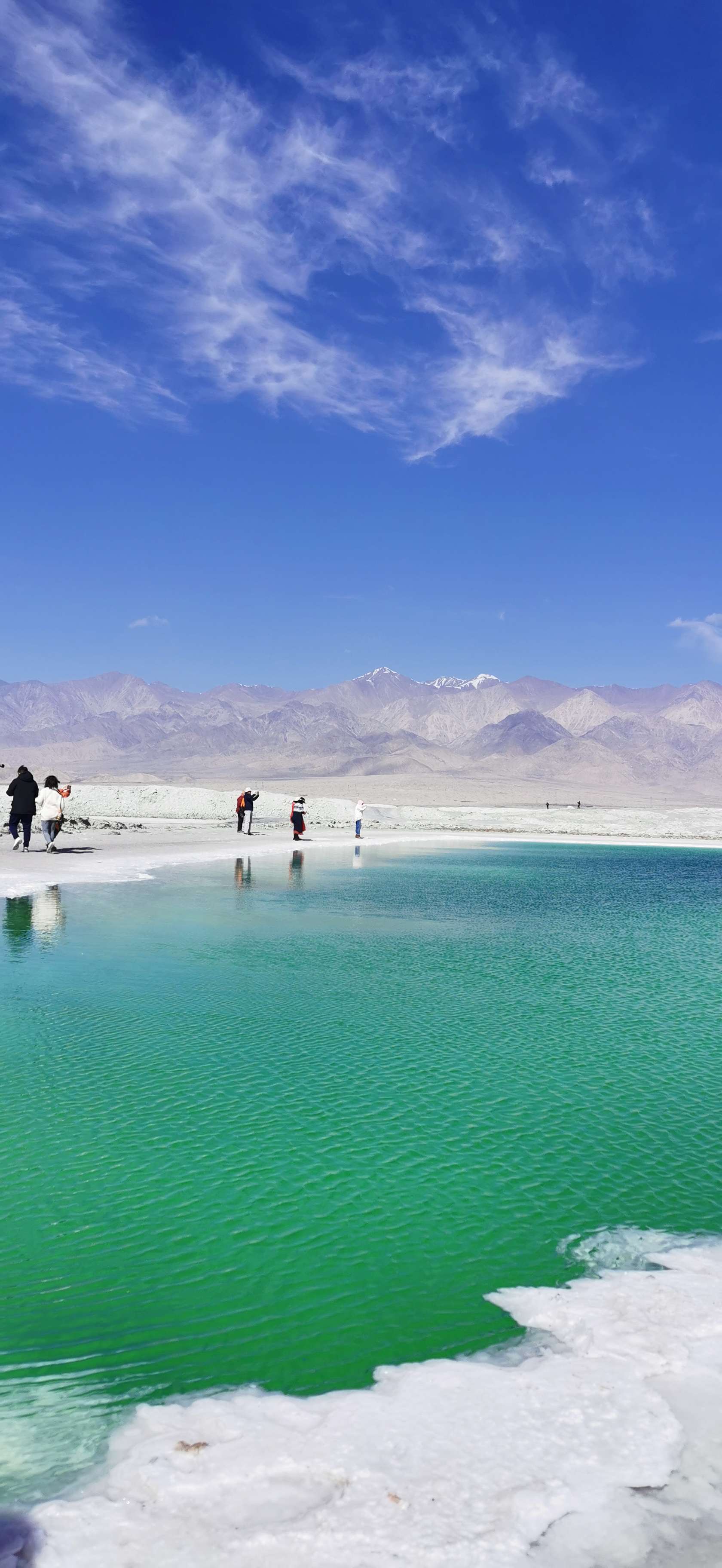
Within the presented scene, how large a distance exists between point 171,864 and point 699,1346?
84.0ft

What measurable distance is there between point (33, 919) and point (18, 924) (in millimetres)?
552

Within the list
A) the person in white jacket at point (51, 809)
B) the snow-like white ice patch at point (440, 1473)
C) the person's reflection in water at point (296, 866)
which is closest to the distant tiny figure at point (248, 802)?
the person's reflection in water at point (296, 866)

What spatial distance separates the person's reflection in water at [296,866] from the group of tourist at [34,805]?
23.3 ft

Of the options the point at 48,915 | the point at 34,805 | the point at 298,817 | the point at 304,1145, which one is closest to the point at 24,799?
the point at 34,805

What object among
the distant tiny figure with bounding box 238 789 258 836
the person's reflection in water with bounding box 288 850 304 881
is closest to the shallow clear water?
the person's reflection in water with bounding box 288 850 304 881

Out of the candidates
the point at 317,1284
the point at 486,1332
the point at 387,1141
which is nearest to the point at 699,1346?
the point at 486,1332

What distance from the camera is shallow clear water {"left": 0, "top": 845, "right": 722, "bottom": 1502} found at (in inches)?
204

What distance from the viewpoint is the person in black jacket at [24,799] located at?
2892 centimetres

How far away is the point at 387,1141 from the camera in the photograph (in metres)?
8.04

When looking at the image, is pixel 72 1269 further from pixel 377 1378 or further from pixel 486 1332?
pixel 486 1332

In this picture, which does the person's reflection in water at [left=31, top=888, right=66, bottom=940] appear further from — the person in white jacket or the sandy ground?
the person in white jacket

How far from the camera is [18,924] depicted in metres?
17.7

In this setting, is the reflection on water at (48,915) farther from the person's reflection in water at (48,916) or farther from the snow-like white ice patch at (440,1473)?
the snow-like white ice patch at (440,1473)

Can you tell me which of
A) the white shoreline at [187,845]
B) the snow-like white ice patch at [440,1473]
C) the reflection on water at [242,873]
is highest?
the white shoreline at [187,845]
